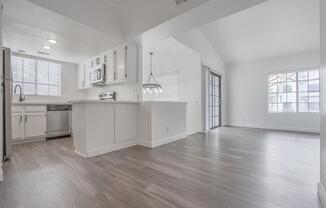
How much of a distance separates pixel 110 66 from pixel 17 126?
8.13ft

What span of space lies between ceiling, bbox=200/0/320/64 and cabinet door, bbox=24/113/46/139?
5.53m

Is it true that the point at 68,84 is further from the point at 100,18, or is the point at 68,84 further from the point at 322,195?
the point at 322,195

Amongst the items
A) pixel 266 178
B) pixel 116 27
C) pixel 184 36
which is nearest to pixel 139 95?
pixel 116 27

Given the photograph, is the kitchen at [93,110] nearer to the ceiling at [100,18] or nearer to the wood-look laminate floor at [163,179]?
the wood-look laminate floor at [163,179]

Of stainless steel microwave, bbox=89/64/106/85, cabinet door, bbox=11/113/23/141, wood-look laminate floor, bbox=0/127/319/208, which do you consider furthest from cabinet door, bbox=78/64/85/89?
wood-look laminate floor, bbox=0/127/319/208

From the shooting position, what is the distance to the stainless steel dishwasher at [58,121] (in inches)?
159

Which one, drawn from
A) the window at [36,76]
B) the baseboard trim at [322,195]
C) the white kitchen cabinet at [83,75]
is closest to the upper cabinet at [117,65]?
the white kitchen cabinet at [83,75]

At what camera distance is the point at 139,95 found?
3.57 metres

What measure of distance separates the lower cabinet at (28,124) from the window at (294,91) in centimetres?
756

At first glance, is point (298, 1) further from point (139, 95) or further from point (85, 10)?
point (85, 10)

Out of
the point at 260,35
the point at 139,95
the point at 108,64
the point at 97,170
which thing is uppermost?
the point at 260,35

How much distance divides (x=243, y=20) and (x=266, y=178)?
4.54 m

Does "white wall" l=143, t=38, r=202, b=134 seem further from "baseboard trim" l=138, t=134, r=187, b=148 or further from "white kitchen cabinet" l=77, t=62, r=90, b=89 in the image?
"white kitchen cabinet" l=77, t=62, r=90, b=89

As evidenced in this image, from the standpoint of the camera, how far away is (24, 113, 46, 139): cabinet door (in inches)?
140
